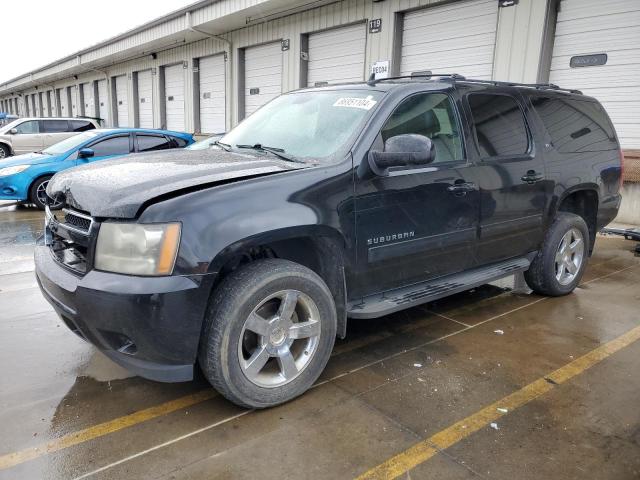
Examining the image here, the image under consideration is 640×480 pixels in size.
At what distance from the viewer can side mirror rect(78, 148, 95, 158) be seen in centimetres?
936

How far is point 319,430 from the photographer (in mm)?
2645

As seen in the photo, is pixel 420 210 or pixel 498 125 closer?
pixel 420 210

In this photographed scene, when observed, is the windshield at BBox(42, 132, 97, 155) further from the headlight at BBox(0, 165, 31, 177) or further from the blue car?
the headlight at BBox(0, 165, 31, 177)

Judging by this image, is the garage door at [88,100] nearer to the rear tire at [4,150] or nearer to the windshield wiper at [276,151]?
the rear tire at [4,150]

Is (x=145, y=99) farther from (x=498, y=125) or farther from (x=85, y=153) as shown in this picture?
(x=498, y=125)

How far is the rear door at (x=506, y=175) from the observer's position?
150 inches

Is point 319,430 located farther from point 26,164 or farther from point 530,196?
point 26,164

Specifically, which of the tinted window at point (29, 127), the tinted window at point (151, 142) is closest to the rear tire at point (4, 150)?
the tinted window at point (29, 127)

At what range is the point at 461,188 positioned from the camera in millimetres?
3588

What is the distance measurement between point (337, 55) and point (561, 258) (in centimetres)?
964

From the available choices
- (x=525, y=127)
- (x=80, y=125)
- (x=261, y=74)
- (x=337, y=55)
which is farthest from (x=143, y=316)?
(x=80, y=125)

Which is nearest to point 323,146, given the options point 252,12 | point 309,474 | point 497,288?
point 309,474

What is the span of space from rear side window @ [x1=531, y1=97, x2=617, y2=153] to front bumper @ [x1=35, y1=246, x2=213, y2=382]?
3.46 metres

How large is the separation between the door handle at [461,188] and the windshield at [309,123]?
2.67ft
